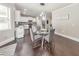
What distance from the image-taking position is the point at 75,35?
226 cm

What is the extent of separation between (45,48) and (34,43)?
0.26 m

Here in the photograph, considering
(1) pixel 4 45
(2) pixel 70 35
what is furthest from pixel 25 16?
(2) pixel 70 35

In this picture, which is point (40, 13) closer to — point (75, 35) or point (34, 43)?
point (34, 43)

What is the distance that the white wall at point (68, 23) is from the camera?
2129 millimetres

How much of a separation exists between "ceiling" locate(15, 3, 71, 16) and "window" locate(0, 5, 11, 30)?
23 cm

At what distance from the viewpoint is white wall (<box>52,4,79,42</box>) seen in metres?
2.13

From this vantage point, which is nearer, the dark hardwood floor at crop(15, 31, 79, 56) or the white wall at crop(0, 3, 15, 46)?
the white wall at crop(0, 3, 15, 46)

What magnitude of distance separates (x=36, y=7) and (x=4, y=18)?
0.66 meters

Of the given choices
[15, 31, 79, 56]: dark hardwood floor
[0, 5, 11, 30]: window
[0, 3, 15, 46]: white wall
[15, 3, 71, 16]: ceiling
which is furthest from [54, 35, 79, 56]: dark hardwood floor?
[0, 5, 11, 30]: window

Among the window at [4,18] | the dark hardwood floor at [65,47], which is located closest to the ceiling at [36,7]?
the window at [4,18]

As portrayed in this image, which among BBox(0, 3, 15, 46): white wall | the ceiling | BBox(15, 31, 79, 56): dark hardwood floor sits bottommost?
BBox(15, 31, 79, 56): dark hardwood floor

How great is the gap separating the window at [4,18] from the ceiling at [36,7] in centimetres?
23

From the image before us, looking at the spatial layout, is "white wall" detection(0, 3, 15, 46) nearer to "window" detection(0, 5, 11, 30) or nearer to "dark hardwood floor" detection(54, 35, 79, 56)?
"window" detection(0, 5, 11, 30)

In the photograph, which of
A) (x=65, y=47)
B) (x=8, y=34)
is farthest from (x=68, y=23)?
(x=8, y=34)
